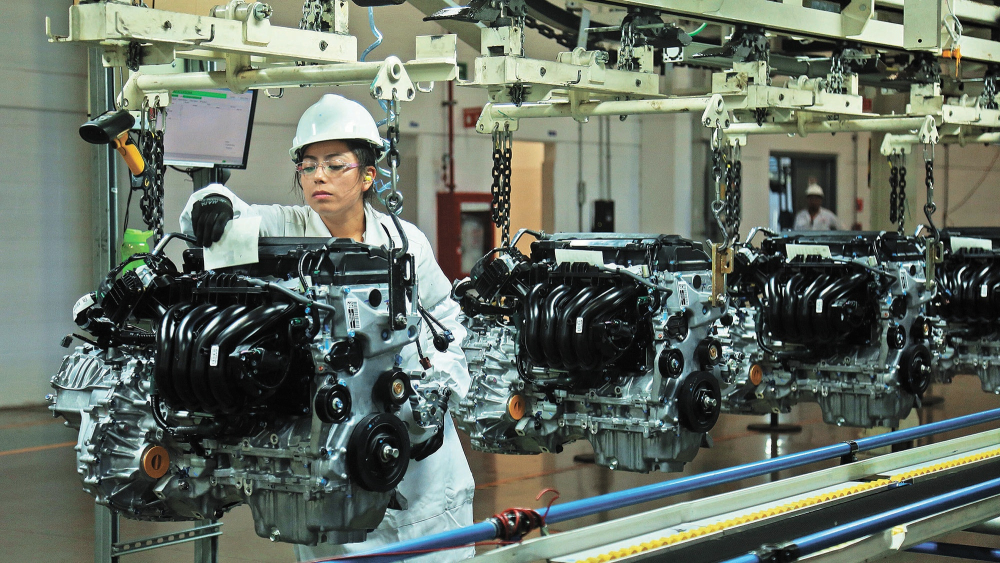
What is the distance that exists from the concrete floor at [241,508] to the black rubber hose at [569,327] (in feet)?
3.59

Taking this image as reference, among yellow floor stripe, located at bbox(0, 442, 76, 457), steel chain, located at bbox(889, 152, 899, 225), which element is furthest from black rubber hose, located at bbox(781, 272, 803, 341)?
yellow floor stripe, located at bbox(0, 442, 76, 457)

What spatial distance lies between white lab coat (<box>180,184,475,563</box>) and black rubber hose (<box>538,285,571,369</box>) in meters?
1.84

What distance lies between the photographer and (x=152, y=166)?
13.9ft

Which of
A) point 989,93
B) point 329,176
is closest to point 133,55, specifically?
point 329,176

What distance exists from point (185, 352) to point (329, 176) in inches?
29.3

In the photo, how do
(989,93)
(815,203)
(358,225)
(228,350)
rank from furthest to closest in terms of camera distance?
(815,203), (989,93), (358,225), (228,350)

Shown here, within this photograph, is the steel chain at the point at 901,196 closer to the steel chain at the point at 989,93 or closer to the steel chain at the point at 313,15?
the steel chain at the point at 989,93

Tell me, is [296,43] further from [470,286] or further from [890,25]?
[890,25]

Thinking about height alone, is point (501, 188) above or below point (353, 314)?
above

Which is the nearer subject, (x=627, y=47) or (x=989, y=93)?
(x=627, y=47)

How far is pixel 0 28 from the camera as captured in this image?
10.4 m

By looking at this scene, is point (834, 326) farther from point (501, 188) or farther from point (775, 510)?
point (775, 510)

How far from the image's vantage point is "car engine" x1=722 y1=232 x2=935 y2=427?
7.46 m

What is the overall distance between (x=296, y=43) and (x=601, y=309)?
2.55 metres
